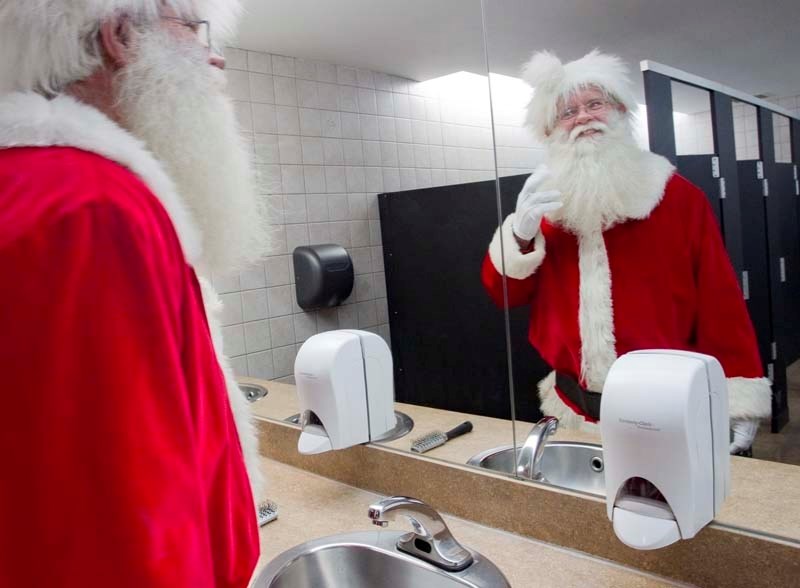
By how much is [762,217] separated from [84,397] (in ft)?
3.31

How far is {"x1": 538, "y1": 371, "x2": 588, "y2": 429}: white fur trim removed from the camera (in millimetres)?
1307

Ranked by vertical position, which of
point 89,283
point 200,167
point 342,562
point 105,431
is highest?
point 200,167

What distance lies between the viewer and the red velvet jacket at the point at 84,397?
60 centimetres

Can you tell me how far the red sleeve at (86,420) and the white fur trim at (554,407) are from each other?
881mm

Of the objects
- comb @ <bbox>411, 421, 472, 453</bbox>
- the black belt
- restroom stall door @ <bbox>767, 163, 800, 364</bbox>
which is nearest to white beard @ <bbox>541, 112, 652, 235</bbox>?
restroom stall door @ <bbox>767, 163, 800, 364</bbox>

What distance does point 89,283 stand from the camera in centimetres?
60

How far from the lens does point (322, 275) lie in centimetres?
199

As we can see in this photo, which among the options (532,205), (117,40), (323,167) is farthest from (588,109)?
(323,167)

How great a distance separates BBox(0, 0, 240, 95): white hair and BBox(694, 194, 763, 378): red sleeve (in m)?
0.96

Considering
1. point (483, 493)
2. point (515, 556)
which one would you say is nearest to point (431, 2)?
point (483, 493)

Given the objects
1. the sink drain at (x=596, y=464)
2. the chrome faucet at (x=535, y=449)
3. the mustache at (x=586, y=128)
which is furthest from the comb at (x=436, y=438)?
the mustache at (x=586, y=128)

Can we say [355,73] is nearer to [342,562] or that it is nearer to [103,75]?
[103,75]

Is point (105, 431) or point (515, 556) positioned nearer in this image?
point (105, 431)

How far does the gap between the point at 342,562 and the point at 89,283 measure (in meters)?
0.94
